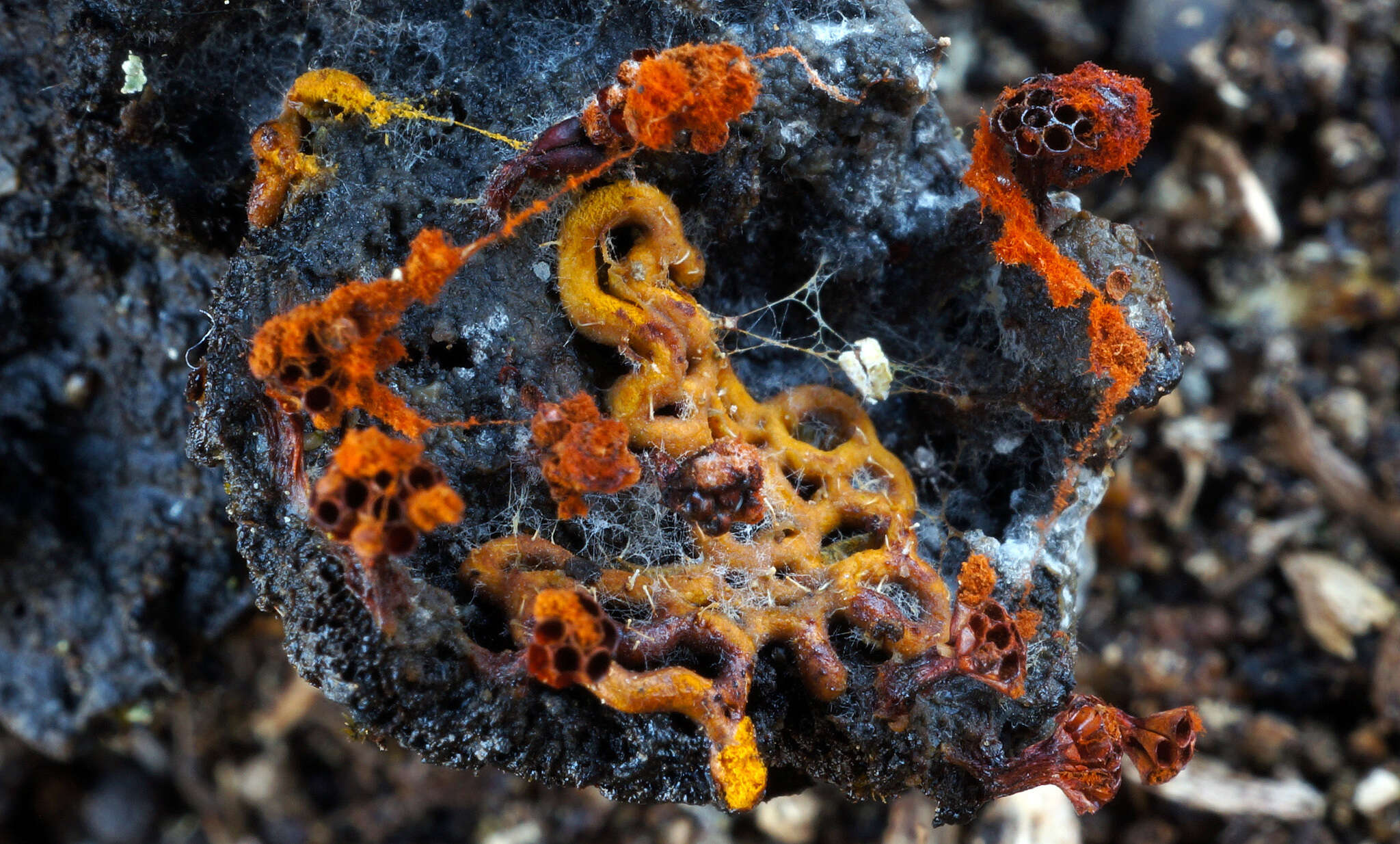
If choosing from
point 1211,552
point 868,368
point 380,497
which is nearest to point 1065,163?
point 868,368

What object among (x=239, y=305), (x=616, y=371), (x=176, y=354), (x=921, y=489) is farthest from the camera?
(x=176, y=354)

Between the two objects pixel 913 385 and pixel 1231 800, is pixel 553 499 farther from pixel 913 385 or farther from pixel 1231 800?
pixel 1231 800

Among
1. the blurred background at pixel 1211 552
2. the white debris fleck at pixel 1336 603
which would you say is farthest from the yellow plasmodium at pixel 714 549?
the white debris fleck at pixel 1336 603

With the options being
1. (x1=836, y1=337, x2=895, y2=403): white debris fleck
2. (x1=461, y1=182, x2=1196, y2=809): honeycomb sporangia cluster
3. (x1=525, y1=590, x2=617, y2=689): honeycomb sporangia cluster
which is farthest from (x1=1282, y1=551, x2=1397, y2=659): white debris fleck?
(x1=525, y1=590, x2=617, y2=689): honeycomb sporangia cluster

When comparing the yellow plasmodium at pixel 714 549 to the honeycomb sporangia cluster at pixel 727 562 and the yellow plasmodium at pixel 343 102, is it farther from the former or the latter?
the yellow plasmodium at pixel 343 102

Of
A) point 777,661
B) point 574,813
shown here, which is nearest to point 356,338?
point 777,661

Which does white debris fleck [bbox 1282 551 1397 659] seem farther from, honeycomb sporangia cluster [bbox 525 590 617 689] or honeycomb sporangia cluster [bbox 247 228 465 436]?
honeycomb sporangia cluster [bbox 247 228 465 436]

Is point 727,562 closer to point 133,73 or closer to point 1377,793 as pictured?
point 133,73
